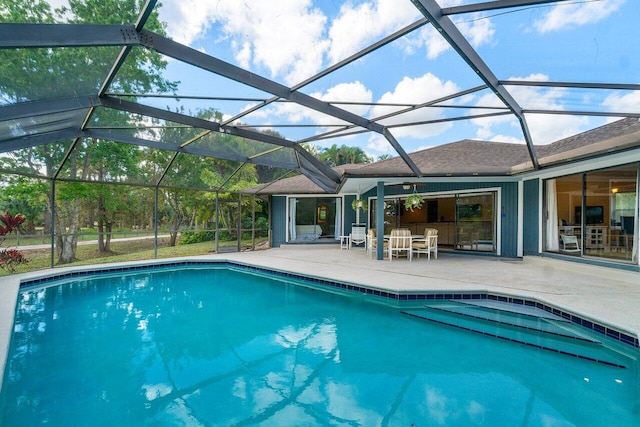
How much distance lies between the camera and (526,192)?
9.28 metres

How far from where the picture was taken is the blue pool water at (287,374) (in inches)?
110

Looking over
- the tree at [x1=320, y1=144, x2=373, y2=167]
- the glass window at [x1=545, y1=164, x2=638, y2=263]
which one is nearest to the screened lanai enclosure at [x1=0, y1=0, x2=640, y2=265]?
the glass window at [x1=545, y1=164, x2=638, y2=263]

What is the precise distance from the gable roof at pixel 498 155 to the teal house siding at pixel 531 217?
32.1 inches

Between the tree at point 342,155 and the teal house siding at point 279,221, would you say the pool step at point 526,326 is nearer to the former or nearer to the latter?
the teal house siding at point 279,221

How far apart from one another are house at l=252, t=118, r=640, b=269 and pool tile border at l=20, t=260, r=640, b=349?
3.09 meters

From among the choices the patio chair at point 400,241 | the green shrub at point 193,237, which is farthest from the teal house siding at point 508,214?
the green shrub at point 193,237

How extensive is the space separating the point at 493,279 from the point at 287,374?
4.96 meters

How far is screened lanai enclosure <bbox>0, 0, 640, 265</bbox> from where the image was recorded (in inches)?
131

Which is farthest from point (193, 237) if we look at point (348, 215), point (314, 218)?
point (348, 215)

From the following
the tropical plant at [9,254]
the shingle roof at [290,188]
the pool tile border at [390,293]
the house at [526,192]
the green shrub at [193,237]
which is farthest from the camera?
the green shrub at [193,237]

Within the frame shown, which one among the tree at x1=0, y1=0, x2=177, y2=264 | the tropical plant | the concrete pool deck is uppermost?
the tree at x1=0, y1=0, x2=177, y2=264

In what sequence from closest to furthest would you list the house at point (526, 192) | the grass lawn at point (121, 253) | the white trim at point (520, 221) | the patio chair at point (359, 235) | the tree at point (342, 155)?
the house at point (526, 192), the white trim at point (520, 221), the grass lawn at point (121, 253), the patio chair at point (359, 235), the tree at point (342, 155)

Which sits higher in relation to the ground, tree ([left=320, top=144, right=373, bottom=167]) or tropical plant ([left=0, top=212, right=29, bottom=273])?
tree ([left=320, top=144, right=373, bottom=167])

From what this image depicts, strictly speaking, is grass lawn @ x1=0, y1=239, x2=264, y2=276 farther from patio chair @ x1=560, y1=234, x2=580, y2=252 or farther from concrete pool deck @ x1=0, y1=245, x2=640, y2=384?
patio chair @ x1=560, y1=234, x2=580, y2=252
